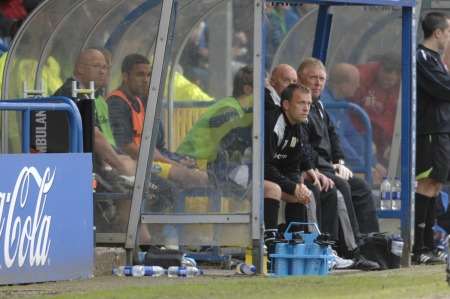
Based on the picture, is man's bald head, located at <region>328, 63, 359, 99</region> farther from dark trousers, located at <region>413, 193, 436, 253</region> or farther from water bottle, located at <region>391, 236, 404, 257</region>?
water bottle, located at <region>391, 236, 404, 257</region>

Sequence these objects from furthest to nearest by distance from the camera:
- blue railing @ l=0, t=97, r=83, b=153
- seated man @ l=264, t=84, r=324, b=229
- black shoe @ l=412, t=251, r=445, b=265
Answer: black shoe @ l=412, t=251, r=445, b=265 → seated man @ l=264, t=84, r=324, b=229 → blue railing @ l=0, t=97, r=83, b=153

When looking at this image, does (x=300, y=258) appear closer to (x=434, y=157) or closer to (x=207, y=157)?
(x=207, y=157)

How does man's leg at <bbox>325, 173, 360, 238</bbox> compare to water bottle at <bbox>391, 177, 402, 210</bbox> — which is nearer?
man's leg at <bbox>325, 173, 360, 238</bbox>

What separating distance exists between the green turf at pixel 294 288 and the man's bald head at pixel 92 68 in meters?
1.71

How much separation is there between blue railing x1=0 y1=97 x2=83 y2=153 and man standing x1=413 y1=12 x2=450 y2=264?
385 centimetres

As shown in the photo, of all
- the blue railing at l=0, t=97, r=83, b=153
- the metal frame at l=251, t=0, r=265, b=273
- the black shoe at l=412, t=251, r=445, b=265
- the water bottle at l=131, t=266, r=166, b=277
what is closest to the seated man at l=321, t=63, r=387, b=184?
the black shoe at l=412, t=251, r=445, b=265

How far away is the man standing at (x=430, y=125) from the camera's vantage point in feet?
45.8

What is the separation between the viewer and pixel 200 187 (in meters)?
12.2

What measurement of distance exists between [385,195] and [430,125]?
2.70 feet

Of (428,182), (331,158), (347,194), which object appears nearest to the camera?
(347,194)

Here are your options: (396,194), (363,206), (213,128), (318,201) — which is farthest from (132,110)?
(396,194)

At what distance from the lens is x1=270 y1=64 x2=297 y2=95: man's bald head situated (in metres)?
13.6

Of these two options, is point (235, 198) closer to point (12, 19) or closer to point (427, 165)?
point (427, 165)

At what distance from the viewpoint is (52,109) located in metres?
11.1
